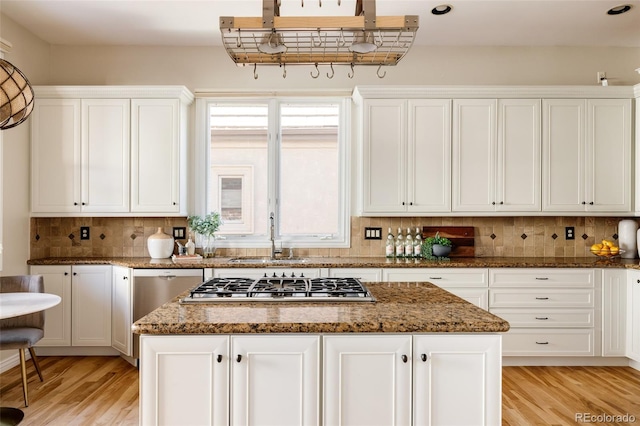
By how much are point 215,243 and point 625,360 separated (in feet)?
12.4

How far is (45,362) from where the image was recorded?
3670 millimetres

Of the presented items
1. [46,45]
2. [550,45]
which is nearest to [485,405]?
[550,45]

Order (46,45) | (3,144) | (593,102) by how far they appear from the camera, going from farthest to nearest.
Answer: (46,45)
(593,102)
(3,144)

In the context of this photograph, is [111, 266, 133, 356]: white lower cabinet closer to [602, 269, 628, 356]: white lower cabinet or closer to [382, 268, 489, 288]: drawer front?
[382, 268, 489, 288]: drawer front

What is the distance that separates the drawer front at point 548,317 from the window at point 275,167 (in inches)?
64.4

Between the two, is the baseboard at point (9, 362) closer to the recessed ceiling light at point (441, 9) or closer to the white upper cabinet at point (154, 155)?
the white upper cabinet at point (154, 155)

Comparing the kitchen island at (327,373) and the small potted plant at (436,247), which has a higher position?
the small potted plant at (436,247)

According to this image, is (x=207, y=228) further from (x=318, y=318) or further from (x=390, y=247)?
(x=318, y=318)

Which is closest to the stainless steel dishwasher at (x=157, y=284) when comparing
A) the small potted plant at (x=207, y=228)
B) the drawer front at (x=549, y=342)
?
the small potted plant at (x=207, y=228)

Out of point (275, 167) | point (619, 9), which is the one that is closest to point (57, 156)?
point (275, 167)

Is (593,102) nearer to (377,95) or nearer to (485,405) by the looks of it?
(377,95)

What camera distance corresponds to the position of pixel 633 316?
139 inches

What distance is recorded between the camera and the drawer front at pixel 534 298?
3596 mm

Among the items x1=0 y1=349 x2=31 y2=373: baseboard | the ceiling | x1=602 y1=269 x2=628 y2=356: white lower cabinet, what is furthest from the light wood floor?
the ceiling
